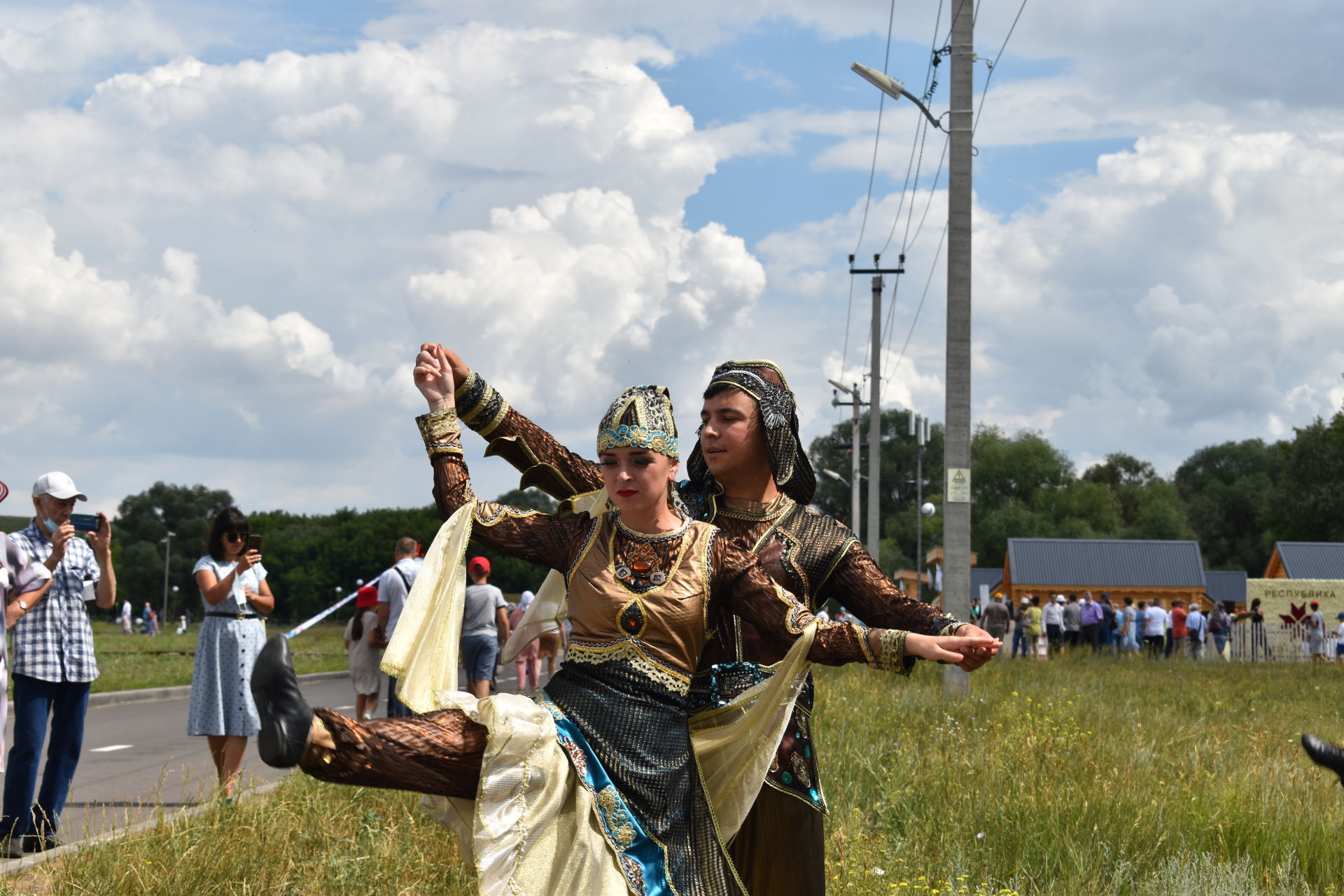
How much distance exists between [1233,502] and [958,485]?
321 ft

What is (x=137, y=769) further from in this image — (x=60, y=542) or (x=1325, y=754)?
(x=1325, y=754)

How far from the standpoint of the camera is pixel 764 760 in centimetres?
394

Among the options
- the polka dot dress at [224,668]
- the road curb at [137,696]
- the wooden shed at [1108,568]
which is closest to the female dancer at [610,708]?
the polka dot dress at [224,668]

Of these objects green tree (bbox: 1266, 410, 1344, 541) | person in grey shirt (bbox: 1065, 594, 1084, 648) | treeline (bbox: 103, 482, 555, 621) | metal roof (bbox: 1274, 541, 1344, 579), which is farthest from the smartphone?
treeline (bbox: 103, 482, 555, 621)

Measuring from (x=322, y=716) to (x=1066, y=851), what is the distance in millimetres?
3961

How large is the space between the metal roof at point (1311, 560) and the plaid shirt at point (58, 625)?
51.9 m

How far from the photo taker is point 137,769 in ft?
36.3

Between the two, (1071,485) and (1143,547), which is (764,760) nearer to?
(1143,547)

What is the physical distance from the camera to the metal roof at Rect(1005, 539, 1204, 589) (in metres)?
57.2

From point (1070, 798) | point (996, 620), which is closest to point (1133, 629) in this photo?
point (996, 620)

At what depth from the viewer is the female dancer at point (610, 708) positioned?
346 cm

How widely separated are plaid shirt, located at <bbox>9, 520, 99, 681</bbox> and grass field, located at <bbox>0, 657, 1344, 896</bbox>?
1208mm

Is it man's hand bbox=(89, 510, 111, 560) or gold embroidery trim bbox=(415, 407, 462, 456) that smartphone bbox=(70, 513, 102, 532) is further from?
gold embroidery trim bbox=(415, 407, 462, 456)

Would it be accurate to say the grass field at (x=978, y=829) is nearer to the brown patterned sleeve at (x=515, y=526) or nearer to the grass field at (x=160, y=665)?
the brown patterned sleeve at (x=515, y=526)
